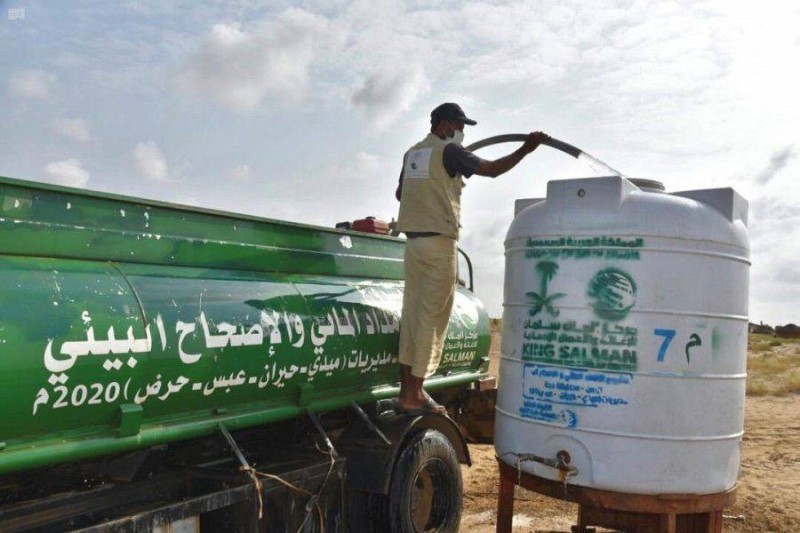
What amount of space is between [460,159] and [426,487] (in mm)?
2643

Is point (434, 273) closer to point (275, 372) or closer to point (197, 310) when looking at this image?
point (275, 372)

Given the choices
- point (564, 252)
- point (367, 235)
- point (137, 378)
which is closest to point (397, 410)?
point (367, 235)

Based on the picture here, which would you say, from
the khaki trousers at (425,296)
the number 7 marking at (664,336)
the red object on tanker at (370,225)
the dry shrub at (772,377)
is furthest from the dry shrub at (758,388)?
the khaki trousers at (425,296)

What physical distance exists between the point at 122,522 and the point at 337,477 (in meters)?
1.72

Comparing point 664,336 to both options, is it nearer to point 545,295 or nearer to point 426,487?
point 545,295

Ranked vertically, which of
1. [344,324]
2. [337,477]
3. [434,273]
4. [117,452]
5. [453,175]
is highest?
[453,175]

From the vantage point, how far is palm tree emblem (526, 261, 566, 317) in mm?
4898

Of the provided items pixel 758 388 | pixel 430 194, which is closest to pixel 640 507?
pixel 430 194

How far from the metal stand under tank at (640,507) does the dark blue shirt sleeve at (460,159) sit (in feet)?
7.22

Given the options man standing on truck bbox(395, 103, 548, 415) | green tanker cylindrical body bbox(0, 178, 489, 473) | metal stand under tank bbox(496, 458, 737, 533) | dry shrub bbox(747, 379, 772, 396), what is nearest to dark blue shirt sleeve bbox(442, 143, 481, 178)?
man standing on truck bbox(395, 103, 548, 415)

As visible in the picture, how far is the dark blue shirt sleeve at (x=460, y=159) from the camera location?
5098 mm

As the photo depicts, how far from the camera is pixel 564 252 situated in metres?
4.87

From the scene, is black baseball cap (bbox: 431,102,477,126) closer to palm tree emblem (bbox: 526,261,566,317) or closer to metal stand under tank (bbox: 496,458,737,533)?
palm tree emblem (bbox: 526,261,566,317)

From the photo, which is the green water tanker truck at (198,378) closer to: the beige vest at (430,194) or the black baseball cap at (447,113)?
the beige vest at (430,194)
